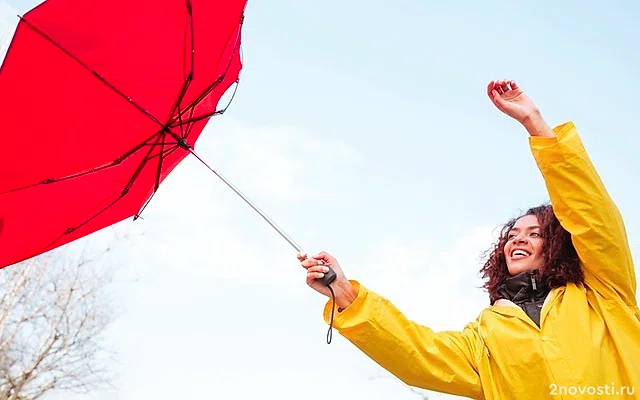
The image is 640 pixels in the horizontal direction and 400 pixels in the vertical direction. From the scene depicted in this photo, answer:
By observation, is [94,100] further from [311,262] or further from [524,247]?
[524,247]

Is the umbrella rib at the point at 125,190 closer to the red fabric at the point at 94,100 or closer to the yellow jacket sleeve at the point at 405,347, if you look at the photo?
the red fabric at the point at 94,100

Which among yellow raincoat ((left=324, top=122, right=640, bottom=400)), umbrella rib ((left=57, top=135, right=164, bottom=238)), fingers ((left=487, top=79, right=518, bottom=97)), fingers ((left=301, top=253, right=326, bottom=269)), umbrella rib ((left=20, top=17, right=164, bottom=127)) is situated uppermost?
umbrella rib ((left=20, top=17, right=164, bottom=127))

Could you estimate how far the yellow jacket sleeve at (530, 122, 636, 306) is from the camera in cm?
212

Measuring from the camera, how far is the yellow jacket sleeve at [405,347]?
2.24 meters

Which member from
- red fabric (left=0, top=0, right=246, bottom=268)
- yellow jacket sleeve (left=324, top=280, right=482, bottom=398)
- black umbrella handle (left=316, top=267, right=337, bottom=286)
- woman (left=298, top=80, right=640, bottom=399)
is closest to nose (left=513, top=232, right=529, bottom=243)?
woman (left=298, top=80, right=640, bottom=399)

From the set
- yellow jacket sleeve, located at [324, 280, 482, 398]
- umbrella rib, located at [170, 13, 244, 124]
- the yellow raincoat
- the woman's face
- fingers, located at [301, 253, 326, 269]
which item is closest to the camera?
the yellow raincoat

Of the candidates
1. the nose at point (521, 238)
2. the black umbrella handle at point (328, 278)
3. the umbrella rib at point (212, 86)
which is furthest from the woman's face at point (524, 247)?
the umbrella rib at point (212, 86)

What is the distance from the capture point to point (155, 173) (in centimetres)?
329

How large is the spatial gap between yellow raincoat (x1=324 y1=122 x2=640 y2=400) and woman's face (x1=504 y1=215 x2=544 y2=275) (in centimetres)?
25

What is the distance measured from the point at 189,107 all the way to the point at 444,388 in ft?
6.20

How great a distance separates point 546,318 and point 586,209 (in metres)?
0.42

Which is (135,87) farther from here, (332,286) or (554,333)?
(554,333)

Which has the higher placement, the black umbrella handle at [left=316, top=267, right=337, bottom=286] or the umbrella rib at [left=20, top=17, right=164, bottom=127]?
the umbrella rib at [left=20, top=17, right=164, bottom=127]

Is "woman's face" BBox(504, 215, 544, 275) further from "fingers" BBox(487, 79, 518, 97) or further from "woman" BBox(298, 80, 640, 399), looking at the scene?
"fingers" BBox(487, 79, 518, 97)
